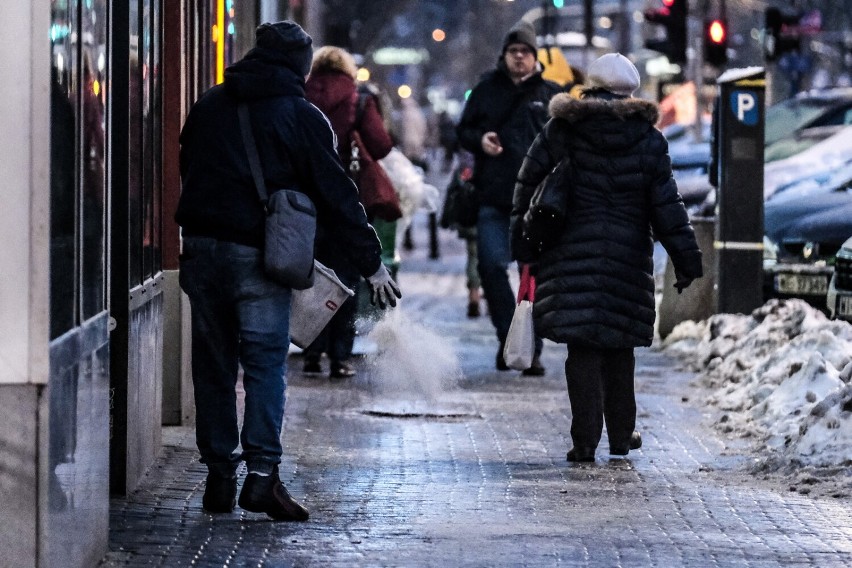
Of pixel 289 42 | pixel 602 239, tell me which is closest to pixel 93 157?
pixel 289 42

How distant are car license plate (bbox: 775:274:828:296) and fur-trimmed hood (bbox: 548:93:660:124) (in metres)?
5.43

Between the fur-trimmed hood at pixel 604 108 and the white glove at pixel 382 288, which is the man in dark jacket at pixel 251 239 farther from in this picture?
the fur-trimmed hood at pixel 604 108

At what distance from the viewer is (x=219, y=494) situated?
6863 millimetres

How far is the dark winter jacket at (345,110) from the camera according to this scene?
37.2 feet

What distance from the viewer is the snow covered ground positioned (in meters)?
7.89

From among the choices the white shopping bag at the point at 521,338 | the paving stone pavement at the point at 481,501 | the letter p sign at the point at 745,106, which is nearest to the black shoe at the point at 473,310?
the letter p sign at the point at 745,106

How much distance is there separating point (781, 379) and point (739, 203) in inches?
131

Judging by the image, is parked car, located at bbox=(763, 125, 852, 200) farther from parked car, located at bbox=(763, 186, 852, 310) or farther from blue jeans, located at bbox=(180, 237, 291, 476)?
blue jeans, located at bbox=(180, 237, 291, 476)

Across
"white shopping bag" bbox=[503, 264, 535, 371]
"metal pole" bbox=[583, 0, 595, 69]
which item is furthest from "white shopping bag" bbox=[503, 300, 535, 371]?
"metal pole" bbox=[583, 0, 595, 69]

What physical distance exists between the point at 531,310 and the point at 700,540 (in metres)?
2.36

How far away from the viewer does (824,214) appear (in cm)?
1395

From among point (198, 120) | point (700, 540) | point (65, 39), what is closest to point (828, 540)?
point (700, 540)

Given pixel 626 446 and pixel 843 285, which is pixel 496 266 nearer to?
pixel 843 285

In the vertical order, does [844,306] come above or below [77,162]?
below
